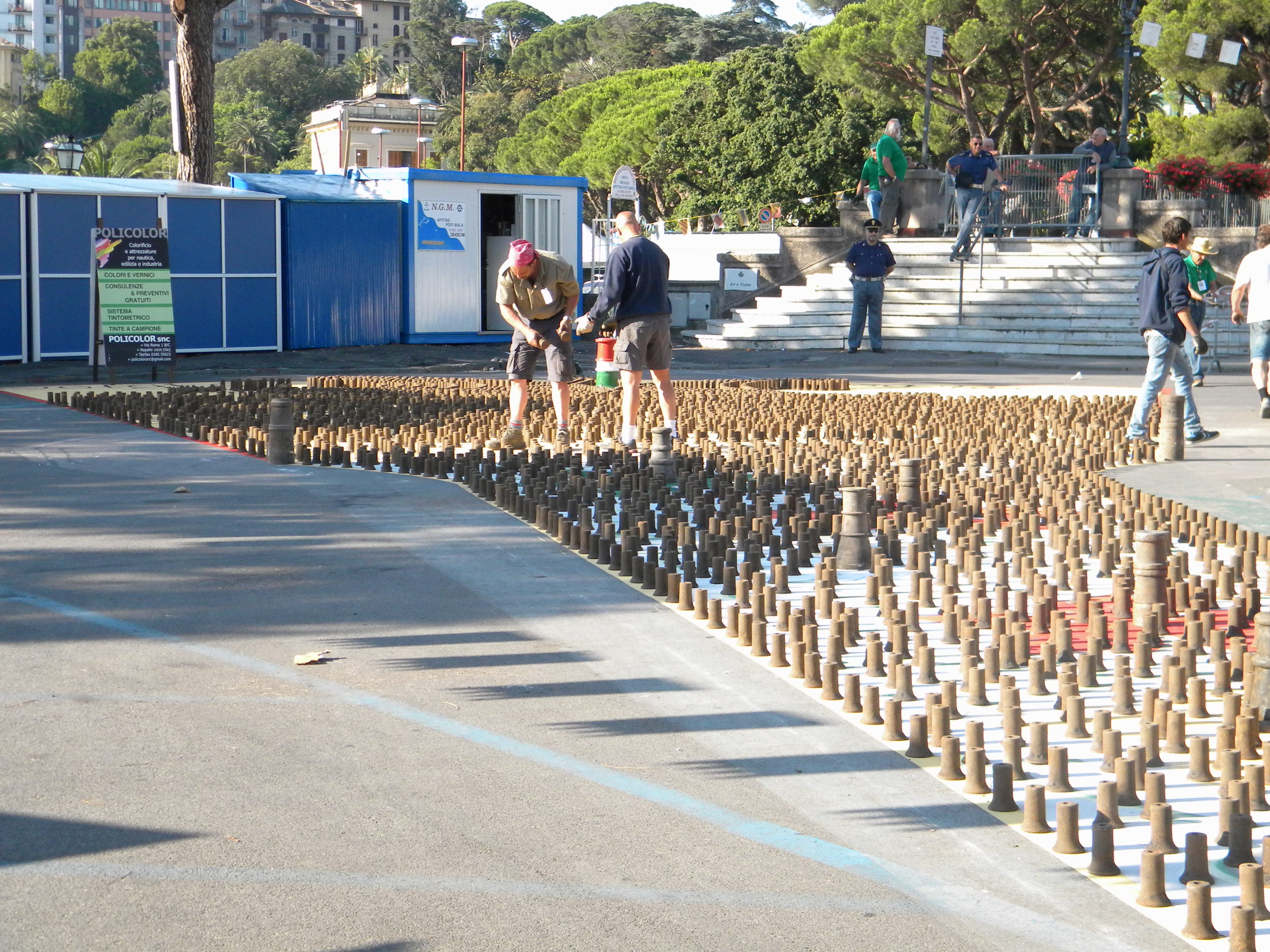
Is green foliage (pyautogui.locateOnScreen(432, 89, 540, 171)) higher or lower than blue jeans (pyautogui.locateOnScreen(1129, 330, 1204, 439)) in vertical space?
higher

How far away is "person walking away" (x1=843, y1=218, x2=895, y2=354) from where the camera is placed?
80.3 ft

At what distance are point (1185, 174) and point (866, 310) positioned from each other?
7.56 m

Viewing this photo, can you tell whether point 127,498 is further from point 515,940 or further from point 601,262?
point 601,262

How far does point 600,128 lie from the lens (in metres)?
82.4

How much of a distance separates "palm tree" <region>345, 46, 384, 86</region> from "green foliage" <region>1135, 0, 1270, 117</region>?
473ft

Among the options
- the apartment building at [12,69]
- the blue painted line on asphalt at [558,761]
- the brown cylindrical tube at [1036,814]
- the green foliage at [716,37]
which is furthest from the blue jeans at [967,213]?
the apartment building at [12,69]

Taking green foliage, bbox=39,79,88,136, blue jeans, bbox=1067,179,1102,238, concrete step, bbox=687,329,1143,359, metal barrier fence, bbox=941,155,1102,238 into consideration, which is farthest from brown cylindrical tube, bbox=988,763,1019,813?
green foliage, bbox=39,79,88,136

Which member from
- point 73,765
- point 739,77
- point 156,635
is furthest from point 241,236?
point 739,77

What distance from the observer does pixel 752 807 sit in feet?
16.1

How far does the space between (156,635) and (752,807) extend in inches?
128

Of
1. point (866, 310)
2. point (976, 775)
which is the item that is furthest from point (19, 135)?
point (976, 775)

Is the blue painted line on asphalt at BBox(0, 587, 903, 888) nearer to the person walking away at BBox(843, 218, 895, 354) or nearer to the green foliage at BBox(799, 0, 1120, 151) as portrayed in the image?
the person walking away at BBox(843, 218, 895, 354)

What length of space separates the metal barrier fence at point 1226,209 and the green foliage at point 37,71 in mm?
168315

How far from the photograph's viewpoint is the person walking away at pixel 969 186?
91.6 ft
